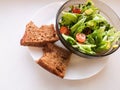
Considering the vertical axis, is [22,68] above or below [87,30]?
Answer: below

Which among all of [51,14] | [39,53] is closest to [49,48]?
[39,53]

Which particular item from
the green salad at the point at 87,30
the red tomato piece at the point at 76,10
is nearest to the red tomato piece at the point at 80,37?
the green salad at the point at 87,30

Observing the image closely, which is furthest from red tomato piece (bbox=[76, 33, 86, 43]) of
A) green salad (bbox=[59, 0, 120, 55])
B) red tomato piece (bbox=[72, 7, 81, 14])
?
red tomato piece (bbox=[72, 7, 81, 14])

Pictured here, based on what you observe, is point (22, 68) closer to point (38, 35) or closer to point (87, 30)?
point (38, 35)

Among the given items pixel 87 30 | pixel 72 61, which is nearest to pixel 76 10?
pixel 87 30

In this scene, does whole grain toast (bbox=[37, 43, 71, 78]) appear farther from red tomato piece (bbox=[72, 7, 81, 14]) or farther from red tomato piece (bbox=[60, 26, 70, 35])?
red tomato piece (bbox=[72, 7, 81, 14])

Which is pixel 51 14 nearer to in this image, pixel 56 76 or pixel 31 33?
pixel 31 33
